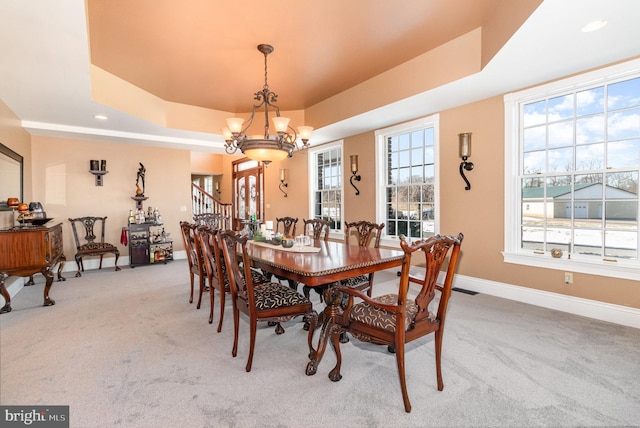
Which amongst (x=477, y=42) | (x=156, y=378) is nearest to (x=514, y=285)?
(x=477, y=42)

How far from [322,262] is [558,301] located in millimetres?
2828

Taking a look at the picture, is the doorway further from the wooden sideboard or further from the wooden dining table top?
the wooden dining table top

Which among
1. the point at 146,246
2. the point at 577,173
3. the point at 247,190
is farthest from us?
the point at 247,190

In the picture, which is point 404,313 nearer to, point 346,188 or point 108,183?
point 346,188

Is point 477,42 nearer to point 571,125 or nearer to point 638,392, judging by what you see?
point 571,125

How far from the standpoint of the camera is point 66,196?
19.1 ft

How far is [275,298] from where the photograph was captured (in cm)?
236

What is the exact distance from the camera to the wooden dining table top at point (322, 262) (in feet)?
7.05

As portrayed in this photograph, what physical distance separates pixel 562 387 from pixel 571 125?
272 centimetres

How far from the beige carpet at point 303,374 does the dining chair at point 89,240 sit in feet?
7.65

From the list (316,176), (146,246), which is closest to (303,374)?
(316,176)

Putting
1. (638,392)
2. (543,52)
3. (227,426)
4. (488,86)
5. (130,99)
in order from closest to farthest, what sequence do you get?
(227,426), (638,392), (543,52), (488,86), (130,99)

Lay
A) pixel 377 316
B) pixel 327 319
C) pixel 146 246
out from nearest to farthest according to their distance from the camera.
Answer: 1. pixel 377 316
2. pixel 327 319
3. pixel 146 246

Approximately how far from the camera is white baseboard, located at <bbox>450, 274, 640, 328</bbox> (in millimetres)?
2953
